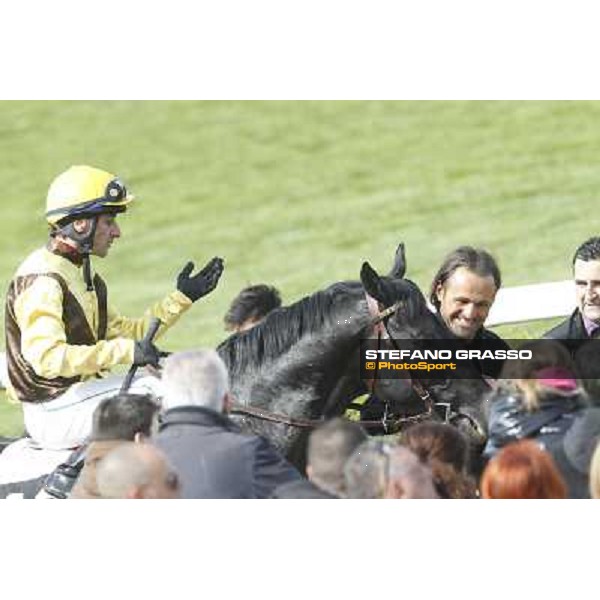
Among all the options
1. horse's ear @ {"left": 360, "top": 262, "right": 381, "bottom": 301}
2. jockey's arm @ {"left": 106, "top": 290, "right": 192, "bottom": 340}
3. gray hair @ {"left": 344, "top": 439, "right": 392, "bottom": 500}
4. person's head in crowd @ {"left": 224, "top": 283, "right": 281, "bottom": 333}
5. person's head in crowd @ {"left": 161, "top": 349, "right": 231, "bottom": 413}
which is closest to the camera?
gray hair @ {"left": 344, "top": 439, "right": 392, "bottom": 500}

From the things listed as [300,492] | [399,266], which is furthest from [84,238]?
[300,492]

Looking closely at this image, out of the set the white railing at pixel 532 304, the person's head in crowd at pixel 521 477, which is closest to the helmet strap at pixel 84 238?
the white railing at pixel 532 304

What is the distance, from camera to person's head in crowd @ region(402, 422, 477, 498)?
791cm

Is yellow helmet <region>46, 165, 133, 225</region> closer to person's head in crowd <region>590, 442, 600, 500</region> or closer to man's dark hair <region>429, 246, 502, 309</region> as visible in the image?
man's dark hair <region>429, 246, 502, 309</region>

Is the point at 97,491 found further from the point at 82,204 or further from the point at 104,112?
the point at 104,112

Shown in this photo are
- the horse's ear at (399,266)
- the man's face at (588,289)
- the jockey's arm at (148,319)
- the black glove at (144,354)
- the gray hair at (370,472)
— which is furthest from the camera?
the man's face at (588,289)

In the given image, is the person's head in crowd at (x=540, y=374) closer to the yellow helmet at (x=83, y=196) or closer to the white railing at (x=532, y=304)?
the white railing at (x=532, y=304)

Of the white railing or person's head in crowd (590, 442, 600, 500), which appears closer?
person's head in crowd (590, 442, 600, 500)

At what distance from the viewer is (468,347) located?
336 inches

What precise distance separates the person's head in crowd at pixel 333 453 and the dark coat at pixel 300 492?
0.10ft

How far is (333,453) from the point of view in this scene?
8.10m

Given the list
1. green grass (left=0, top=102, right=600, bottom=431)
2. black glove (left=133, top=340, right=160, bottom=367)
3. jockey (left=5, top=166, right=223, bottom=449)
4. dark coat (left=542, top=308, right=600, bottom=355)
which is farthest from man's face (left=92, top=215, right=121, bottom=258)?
dark coat (left=542, top=308, right=600, bottom=355)

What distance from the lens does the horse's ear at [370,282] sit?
323 inches

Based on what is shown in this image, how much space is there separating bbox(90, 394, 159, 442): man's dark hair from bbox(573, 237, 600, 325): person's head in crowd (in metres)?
1.93
